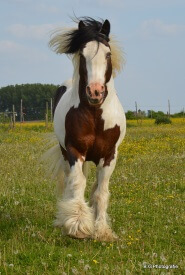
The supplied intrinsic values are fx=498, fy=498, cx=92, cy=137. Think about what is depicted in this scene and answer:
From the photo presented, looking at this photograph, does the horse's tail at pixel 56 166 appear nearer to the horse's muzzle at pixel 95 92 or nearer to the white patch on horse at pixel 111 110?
the white patch on horse at pixel 111 110

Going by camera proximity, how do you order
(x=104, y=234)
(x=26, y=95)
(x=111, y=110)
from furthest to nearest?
1. (x=26, y=95)
2. (x=111, y=110)
3. (x=104, y=234)

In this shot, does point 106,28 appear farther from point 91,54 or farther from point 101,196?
point 101,196

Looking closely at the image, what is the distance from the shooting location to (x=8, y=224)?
23.3 feet

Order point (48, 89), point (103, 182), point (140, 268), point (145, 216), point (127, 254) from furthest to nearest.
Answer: point (48, 89) → point (145, 216) → point (103, 182) → point (127, 254) → point (140, 268)

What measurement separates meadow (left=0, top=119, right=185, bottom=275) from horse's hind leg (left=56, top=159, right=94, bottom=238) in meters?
0.18

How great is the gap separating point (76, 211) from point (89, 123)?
114 centimetres

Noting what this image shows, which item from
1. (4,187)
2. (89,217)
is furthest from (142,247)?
(4,187)

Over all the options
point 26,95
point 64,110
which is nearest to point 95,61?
point 64,110

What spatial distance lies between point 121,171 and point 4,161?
373cm

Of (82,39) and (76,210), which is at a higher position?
(82,39)

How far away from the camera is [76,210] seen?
6168mm

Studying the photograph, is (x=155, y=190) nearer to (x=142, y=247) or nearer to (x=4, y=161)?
(x=142, y=247)

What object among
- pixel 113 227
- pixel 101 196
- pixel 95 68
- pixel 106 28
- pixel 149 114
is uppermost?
pixel 106 28

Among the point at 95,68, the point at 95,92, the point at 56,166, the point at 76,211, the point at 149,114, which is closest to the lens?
the point at 95,92
